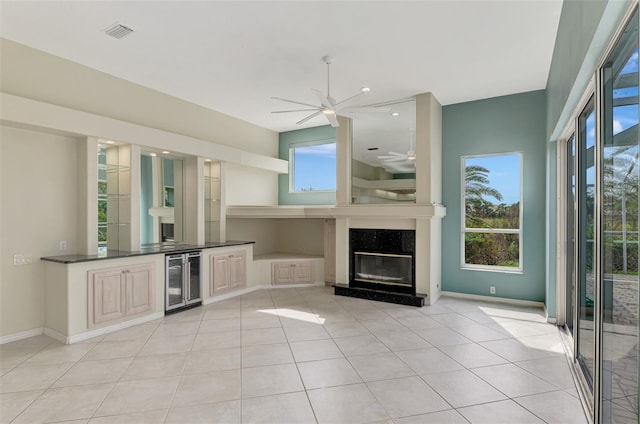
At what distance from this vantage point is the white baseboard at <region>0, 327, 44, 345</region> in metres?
3.73

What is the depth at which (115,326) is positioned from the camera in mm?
4168

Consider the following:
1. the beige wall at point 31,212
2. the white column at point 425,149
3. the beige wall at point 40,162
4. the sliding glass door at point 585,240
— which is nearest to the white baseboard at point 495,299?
the white column at point 425,149

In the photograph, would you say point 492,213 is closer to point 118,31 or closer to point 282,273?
point 282,273

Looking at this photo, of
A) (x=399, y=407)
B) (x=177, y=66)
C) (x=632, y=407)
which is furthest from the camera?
(x=177, y=66)

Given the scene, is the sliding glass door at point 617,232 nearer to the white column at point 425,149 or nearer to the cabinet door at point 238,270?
the white column at point 425,149

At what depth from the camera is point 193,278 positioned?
525cm

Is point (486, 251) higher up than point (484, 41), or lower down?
lower down

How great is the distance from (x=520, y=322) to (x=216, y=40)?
5.30 meters

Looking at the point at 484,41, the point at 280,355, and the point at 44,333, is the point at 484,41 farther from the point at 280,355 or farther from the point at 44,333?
the point at 44,333

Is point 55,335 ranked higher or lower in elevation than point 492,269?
lower

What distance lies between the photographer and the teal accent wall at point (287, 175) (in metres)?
7.23

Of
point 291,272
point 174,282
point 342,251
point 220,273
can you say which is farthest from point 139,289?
point 342,251

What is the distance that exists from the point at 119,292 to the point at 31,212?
4.56 ft

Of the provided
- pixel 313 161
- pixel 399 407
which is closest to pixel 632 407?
pixel 399 407
